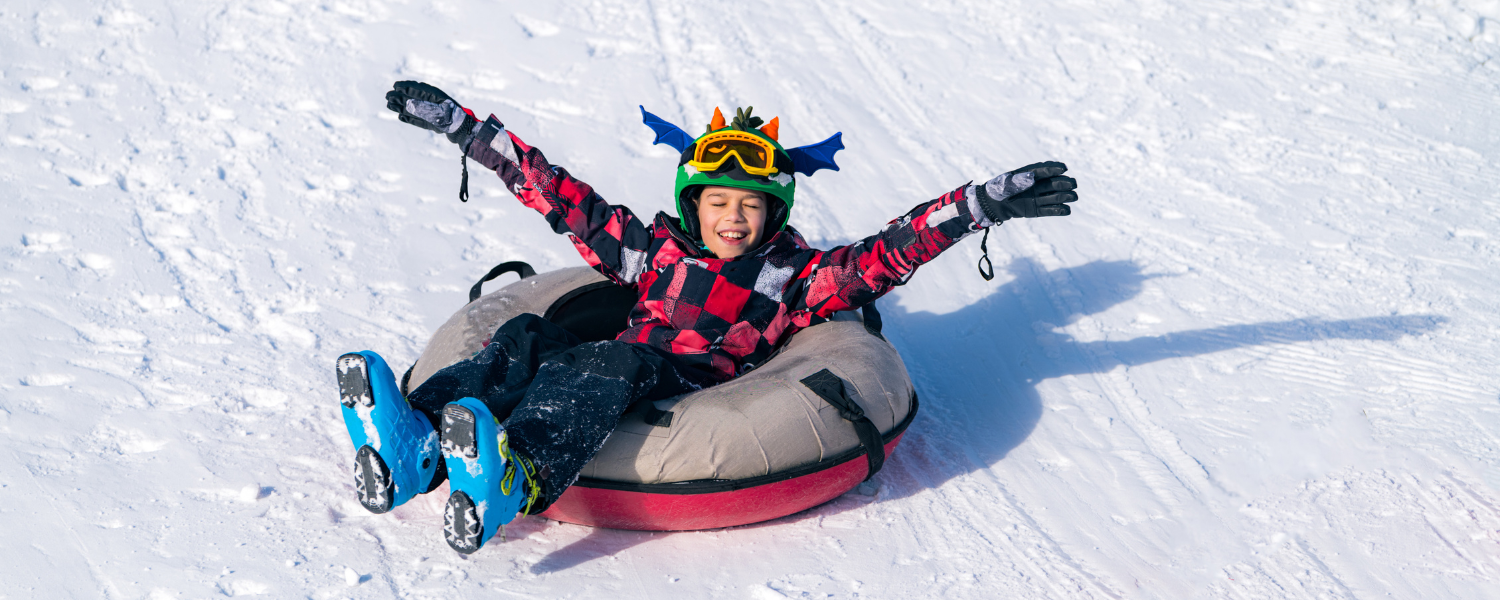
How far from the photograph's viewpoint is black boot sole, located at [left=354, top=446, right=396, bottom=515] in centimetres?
251

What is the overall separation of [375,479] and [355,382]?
0.22 metres

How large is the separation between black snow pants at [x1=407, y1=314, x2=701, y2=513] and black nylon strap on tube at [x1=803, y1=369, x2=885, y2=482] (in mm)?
382

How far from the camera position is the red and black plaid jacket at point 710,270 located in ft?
11.0

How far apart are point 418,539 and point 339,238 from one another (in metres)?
2.33

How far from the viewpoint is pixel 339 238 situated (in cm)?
484

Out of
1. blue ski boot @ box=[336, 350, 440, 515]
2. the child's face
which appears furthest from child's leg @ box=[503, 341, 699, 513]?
the child's face

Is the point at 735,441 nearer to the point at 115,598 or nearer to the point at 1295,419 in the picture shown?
the point at 115,598

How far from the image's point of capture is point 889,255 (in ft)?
10.9

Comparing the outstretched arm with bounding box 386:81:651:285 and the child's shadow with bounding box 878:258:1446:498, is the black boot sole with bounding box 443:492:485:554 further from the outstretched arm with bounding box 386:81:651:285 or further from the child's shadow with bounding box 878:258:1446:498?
the child's shadow with bounding box 878:258:1446:498

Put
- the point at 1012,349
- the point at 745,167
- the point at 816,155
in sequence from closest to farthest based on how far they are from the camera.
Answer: the point at 745,167
the point at 816,155
the point at 1012,349

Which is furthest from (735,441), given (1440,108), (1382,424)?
A: (1440,108)

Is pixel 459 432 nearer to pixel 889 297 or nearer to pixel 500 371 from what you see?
pixel 500 371

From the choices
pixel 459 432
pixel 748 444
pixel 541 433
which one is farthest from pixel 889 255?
pixel 459 432

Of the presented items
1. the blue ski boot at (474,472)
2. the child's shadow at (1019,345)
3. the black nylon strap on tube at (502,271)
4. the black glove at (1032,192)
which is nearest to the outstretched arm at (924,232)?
the black glove at (1032,192)
